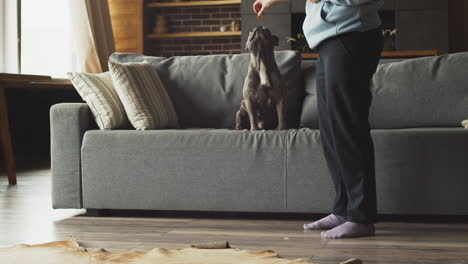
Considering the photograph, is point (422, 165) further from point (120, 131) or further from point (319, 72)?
point (120, 131)

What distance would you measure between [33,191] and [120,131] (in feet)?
3.72

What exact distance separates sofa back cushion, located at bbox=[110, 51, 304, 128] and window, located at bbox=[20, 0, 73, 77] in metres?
3.02

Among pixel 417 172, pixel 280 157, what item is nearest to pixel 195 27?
pixel 280 157

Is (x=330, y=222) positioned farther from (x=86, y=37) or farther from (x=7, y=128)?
(x=86, y=37)

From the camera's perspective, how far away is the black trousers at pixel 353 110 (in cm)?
238

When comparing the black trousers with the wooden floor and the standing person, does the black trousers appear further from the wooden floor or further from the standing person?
the wooden floor

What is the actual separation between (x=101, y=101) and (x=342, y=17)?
1.35m

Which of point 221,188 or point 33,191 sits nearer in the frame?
point 221,188

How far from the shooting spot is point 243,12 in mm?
7590

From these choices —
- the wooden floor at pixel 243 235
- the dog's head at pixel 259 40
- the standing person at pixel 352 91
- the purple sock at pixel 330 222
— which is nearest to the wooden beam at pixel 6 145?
the wooden floor at pixel 243 235

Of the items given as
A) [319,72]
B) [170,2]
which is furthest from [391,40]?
[319,72]

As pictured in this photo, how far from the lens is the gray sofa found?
278 cm

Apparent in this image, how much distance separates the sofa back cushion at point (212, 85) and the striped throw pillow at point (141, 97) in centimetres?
19

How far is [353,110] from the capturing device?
238 cm
